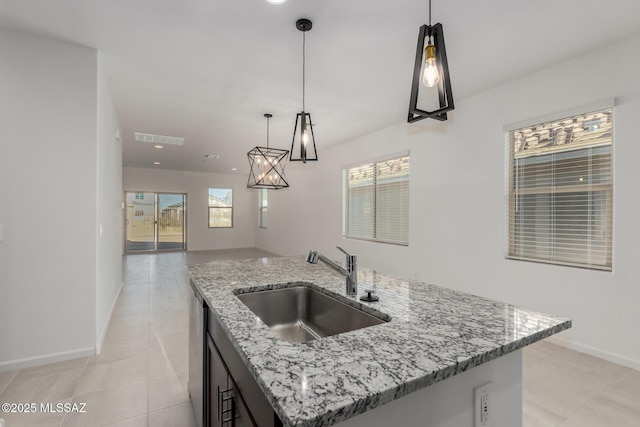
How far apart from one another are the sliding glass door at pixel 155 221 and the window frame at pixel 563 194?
9.09m

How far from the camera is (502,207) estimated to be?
3.36 metres

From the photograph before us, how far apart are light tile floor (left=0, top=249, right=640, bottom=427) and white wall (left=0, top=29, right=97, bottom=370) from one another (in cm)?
31

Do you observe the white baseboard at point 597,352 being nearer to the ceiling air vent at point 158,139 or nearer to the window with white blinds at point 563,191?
the window with white blinds at point 563,191

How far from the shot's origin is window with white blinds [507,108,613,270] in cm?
271

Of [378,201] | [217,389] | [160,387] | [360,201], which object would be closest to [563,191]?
[378,201]

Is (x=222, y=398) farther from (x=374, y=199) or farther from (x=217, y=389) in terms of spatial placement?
(x=374, y=199)

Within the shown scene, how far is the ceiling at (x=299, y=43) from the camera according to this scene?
7.03 feet


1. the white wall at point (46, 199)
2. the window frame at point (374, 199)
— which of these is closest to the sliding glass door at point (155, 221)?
the window frame at point (374, 199)

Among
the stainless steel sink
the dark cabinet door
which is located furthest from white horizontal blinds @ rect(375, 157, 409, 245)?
the dark cabinet door

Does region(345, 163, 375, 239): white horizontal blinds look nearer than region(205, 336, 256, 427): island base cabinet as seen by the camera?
No

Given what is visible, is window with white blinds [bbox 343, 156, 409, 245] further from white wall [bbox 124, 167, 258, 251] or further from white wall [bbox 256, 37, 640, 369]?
white wall [bbox 124, 167, 258, 251]

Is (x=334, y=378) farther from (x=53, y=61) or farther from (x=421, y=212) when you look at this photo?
(x=421, y=212)

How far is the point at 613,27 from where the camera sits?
7.72 ft

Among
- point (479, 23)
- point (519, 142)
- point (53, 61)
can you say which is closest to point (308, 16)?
point (479, 23)
